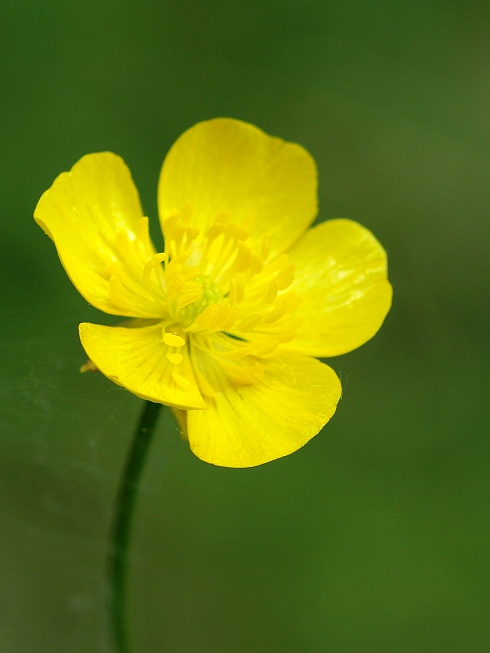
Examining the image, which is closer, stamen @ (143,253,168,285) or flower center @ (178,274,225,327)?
stamen @ (143,253,168,285)

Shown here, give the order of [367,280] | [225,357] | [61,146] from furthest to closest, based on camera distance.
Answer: [61,146] < [367,280] < [225,357]

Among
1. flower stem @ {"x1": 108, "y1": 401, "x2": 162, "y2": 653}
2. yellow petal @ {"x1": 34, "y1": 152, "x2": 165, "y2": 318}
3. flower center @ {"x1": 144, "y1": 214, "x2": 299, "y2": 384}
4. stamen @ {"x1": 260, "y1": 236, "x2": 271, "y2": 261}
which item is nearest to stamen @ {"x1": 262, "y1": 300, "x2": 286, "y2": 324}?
flower center @ {"x1": 144, "y1": 214, "x2": 299, "y2": 384}

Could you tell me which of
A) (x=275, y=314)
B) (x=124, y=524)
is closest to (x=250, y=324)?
(x=275, y=314)

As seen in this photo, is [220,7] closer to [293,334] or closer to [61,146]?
[61,146]

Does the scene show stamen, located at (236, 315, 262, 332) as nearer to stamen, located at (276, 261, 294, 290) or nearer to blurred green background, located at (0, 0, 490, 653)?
stamen, located at (276, 261, 294, 290)

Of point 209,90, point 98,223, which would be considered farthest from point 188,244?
point 209,90

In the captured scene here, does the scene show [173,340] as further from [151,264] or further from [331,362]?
[331,362]

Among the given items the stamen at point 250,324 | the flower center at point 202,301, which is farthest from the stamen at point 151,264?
the stamen at point 250,324
